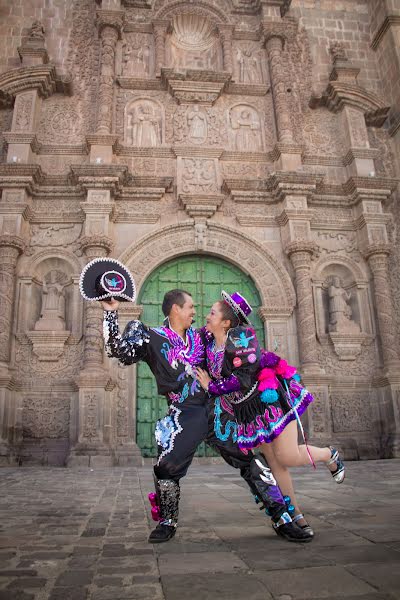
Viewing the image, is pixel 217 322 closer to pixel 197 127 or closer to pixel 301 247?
pixel 301 247

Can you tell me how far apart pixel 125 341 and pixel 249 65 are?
11.2 m

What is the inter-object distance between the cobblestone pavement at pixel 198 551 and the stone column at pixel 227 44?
1053cm

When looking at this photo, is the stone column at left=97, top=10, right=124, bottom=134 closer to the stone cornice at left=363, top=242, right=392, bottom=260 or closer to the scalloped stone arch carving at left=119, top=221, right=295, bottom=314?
the scalloped stone arch carving at left=119, top=221, right=295, bottom=314

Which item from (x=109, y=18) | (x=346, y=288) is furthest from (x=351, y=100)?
(x=109, y=18)

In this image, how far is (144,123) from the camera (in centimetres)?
1120

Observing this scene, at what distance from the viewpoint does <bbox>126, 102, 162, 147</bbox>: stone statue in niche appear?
11.1m

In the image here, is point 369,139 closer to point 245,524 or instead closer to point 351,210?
point 351,210

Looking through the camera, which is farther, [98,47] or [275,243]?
[98,47]

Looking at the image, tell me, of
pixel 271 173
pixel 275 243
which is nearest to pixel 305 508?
pixel 275 243

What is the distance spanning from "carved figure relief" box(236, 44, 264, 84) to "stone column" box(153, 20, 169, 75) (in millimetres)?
1913

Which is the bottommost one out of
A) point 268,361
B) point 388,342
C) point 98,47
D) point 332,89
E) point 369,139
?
point 268,361

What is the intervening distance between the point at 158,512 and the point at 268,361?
1099 millimetres

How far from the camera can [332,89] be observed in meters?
11.5

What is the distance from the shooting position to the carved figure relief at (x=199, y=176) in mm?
10422
